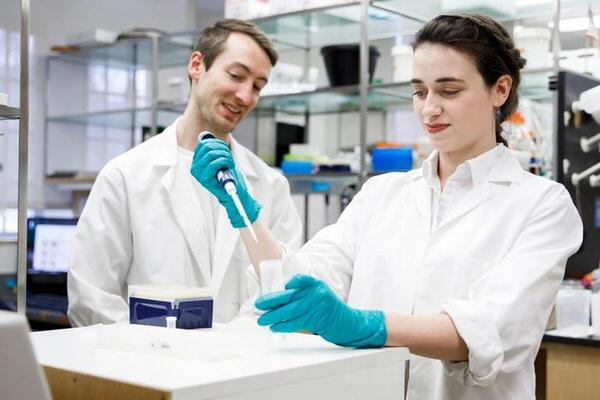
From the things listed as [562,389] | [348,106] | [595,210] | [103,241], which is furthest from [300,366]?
[348,106]

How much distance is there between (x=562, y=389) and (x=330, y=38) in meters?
2.47

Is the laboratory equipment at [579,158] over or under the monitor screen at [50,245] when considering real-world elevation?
over

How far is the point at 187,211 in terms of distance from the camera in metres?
2.09

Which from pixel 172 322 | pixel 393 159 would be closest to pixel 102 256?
pixel 172 322

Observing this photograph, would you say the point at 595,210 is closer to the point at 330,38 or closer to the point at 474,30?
the point at 474,30

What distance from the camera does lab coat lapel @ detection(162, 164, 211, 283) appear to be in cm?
206

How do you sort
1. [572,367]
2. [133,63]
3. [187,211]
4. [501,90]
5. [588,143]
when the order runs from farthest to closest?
1. [133,63]
2. [588,143]
3. [572,367]
4. [187,211]
5. [501,90]

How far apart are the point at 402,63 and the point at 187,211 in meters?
1.85

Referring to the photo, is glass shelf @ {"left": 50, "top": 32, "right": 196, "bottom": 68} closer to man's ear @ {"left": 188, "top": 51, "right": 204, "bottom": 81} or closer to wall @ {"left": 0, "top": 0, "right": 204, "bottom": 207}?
wall @ {"left": 0, "top": 0, "right": 204, "bottom": 207}

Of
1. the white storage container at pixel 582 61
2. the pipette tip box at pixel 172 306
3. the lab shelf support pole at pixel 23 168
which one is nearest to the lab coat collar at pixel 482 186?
the pipette tip box at pixel 172 306

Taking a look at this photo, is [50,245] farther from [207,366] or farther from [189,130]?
[207,366]

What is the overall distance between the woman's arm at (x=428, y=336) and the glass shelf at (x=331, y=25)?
2603 mm

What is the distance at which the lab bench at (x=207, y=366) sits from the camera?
866 mm

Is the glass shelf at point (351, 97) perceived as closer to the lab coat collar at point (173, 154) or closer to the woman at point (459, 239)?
the lab coat collar at point (173, 154)
